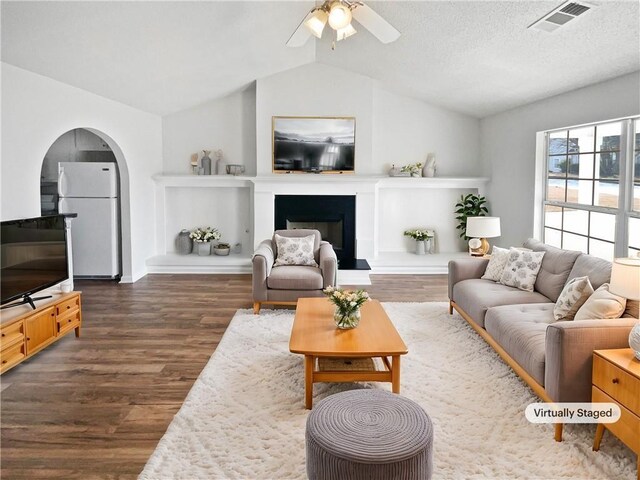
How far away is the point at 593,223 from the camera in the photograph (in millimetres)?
5582

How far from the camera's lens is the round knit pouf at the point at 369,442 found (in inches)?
87.9

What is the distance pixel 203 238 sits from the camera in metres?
8.56

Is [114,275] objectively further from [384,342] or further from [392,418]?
[392,418]

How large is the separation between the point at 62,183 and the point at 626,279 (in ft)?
22.1

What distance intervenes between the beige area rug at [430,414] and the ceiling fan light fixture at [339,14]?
2.66 m

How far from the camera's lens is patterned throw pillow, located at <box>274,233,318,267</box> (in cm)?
607

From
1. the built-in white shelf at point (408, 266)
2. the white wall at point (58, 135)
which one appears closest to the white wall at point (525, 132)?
the built-in white shelf at point (408, 266)

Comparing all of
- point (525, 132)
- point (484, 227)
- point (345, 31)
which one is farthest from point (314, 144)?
point (345, 31)

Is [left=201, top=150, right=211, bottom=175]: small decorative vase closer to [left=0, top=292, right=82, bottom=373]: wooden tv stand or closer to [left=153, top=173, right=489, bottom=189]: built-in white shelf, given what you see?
[left=153, top=173, right=489, bottom=189]: built-in white shelf

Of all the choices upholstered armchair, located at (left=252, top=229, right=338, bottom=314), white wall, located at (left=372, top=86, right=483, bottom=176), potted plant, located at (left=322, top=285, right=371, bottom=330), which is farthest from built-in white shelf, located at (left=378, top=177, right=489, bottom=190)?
potted plant, located at (left=322, top=285, right=371, bottom=330)

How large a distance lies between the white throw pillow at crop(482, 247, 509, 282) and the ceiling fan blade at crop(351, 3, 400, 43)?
239cm

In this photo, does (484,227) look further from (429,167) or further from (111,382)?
(111,382)

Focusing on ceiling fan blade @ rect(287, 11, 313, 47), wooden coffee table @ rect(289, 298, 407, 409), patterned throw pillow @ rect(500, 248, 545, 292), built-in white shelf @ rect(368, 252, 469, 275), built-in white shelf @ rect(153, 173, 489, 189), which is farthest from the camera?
built-in white shelf @ rect(153, 173, 489, 189)

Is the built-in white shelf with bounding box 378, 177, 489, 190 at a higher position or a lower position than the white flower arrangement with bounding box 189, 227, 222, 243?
higher
